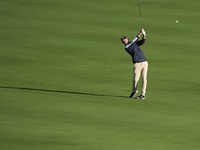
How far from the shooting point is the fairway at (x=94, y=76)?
12.4 metres

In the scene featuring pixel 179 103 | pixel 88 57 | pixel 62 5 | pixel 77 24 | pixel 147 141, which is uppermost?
pixel 62 5

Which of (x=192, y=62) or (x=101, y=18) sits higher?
(x=101, y=18)

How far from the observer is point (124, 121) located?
44.7 ft

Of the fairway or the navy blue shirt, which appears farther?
the navy blue shirt

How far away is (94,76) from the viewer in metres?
19.3

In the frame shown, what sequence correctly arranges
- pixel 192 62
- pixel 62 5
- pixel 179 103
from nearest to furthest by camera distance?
1. pixel 179 103
2. pixel 192 62
3. pixel 62 5

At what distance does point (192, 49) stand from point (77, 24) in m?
6.59

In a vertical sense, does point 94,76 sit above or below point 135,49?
below

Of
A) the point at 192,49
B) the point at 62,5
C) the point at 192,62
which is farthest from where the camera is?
the point at 62,5

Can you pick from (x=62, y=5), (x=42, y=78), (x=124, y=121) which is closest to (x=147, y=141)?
(x=124, y=121)

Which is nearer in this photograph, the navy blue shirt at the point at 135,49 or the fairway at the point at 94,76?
the fairway at the point at 94,76

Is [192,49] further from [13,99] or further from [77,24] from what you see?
→ [13,99]

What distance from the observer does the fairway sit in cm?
1244

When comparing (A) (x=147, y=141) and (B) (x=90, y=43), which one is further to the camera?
(B) (x=90, y=43)
